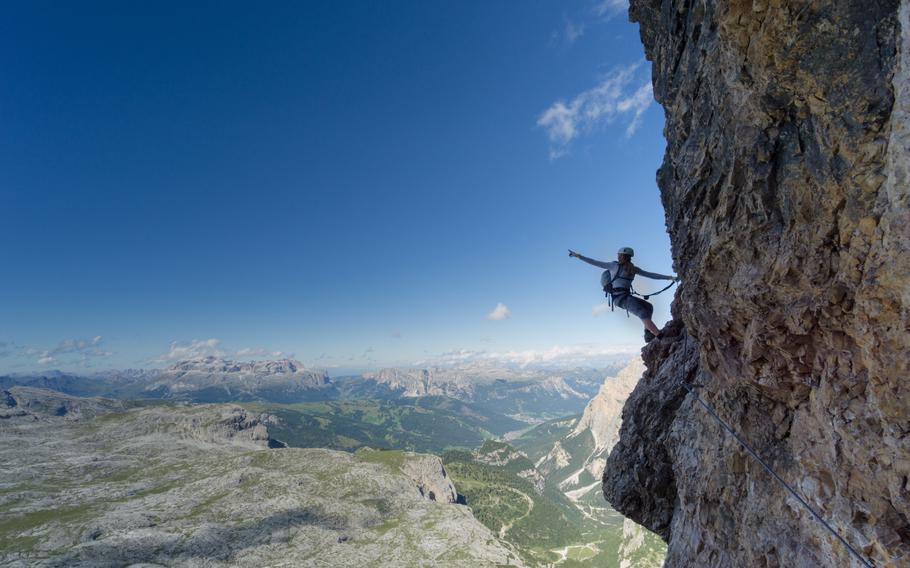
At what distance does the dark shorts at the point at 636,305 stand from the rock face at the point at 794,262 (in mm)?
3416

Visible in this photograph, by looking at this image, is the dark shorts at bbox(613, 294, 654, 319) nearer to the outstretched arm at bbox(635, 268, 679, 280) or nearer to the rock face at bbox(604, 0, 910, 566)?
the outstretched arm at bbox(635, 268, 679, 280)

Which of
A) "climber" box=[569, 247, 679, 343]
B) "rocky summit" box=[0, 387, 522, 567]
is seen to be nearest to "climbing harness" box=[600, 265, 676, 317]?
"climber" box=[569, 247, 679, 343]

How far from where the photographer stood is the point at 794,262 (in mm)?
7820

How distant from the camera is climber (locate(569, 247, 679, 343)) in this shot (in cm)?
1595

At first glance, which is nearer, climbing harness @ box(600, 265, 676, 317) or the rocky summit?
climbing harness @ box(600, 265, 676, 317)

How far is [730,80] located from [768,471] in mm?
9560

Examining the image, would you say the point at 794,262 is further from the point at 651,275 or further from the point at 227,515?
the point at 227,515

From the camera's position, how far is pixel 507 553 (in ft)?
396

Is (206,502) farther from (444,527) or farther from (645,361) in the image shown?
(645,361)

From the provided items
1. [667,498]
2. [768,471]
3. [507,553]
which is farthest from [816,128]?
[507,553]

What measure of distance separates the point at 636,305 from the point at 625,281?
124 centimetres

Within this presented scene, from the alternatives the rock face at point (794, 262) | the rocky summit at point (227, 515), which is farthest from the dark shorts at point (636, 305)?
the rocky summit at point (227, 515)

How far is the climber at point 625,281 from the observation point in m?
16.0

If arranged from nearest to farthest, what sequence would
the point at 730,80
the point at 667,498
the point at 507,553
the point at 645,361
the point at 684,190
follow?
the point at 730,80 → the point at 684,190 → the point at 667,498 → the point at 645,361 → the point at 507,553
